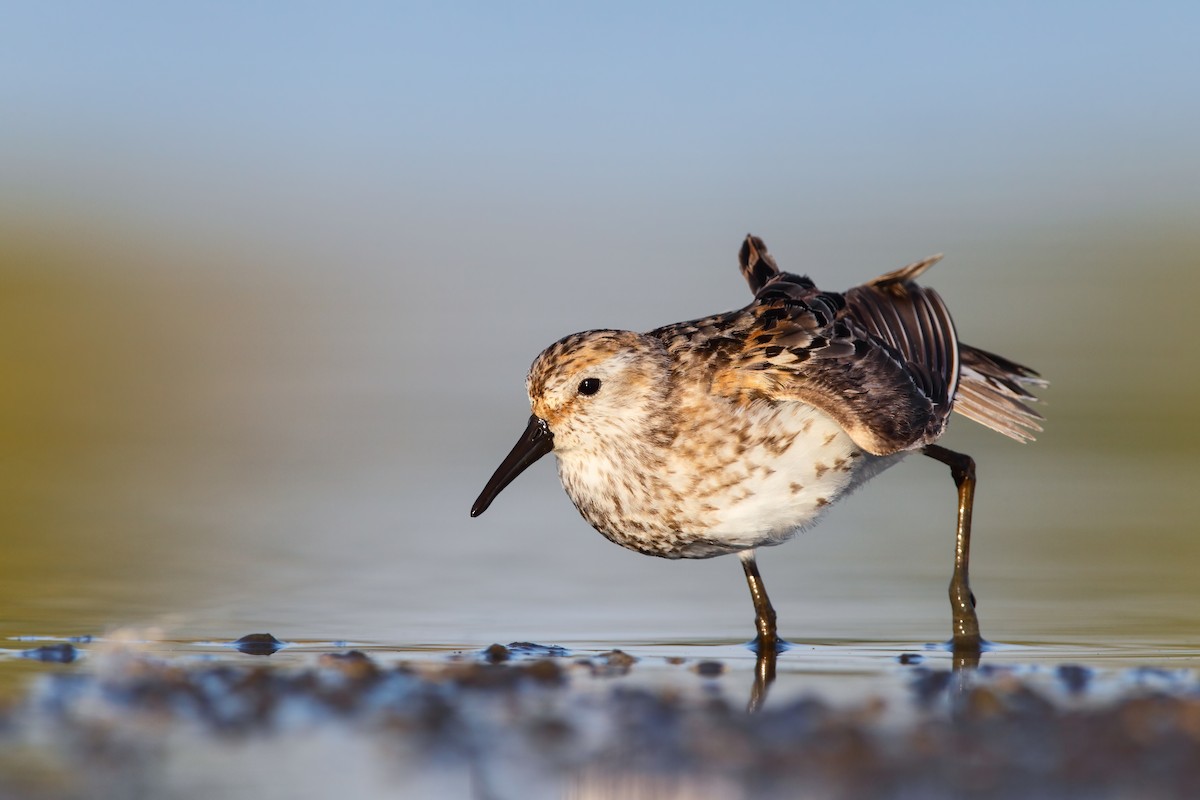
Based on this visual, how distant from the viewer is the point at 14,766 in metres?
4.46

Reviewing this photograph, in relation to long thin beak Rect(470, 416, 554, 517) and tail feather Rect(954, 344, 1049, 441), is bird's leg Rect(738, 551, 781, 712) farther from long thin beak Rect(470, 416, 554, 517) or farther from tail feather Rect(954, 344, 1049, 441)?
tail feather Rect(954, 344, 1049, 441)

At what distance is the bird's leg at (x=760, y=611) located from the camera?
7.22 m

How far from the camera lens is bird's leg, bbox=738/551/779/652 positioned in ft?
23.7

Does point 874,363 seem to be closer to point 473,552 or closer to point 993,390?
point 993,390

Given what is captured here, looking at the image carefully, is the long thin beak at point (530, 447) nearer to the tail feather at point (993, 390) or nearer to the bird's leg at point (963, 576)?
the bird's leg at point (963, 576)

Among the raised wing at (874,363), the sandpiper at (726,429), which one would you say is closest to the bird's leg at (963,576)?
the sandpiper at (726,429)

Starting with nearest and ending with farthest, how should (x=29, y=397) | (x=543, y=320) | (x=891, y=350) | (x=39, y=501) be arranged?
(x=891, y=350), (x=39, y=501), (x=29, y=397), (x=543, y=320)

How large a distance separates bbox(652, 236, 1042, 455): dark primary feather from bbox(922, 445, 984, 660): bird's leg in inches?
14.1

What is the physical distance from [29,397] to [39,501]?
616 cm

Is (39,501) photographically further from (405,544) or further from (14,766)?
(14,766)

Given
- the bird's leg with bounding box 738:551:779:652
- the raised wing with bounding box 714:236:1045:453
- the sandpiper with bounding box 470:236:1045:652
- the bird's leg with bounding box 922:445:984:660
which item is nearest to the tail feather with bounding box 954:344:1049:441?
the raised wing with bounding box 714:236:1045:453

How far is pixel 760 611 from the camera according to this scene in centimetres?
740

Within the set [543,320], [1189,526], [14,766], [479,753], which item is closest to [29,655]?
[14,766]

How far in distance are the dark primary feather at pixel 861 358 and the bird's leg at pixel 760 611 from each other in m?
0.82
